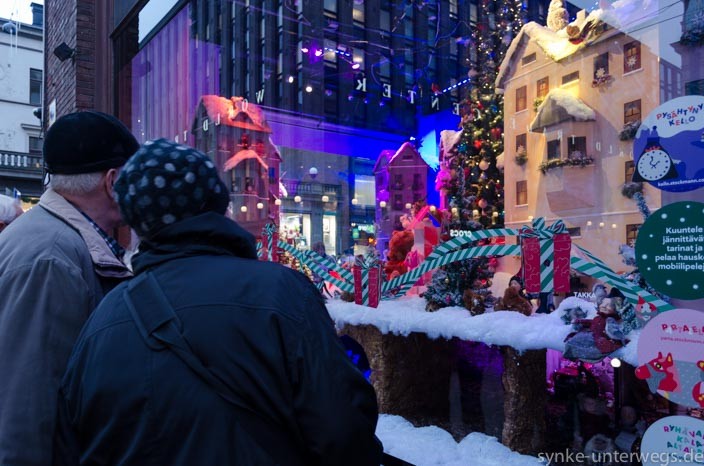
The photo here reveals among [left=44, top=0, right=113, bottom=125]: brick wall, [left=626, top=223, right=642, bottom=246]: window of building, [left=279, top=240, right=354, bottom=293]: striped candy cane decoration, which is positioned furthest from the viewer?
[left=44, top=0, right=113, bottom=125]: brick wall

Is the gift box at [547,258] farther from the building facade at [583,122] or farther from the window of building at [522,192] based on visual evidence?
the window of building at [522,192]

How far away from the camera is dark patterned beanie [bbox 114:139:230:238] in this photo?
1198mm

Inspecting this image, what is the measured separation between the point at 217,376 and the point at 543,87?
3.22 meters

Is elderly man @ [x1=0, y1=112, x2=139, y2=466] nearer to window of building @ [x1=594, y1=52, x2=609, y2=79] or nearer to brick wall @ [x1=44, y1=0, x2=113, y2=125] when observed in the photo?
window of building @ [x1=594, y1=52, x2=609, y2=79]

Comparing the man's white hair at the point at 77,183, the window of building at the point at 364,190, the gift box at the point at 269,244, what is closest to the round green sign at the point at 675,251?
the man's white hair at the point at 77,183


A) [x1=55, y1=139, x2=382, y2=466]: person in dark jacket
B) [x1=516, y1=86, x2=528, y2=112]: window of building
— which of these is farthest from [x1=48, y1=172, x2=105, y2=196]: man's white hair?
[x1=516, y1=86, x2=528, y2=112]: window of building

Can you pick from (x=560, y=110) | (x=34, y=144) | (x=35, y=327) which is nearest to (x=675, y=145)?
(x=560, y=110)

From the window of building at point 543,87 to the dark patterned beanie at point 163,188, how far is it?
2906 mm

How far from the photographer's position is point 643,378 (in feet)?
7.79

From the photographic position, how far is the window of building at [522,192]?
11.8ft

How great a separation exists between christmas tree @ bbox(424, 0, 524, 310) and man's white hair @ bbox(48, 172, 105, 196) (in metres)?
2.60

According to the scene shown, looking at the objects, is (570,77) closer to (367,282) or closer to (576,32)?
(576,32)

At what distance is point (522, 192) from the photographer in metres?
3.67

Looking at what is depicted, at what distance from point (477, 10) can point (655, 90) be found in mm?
3105
